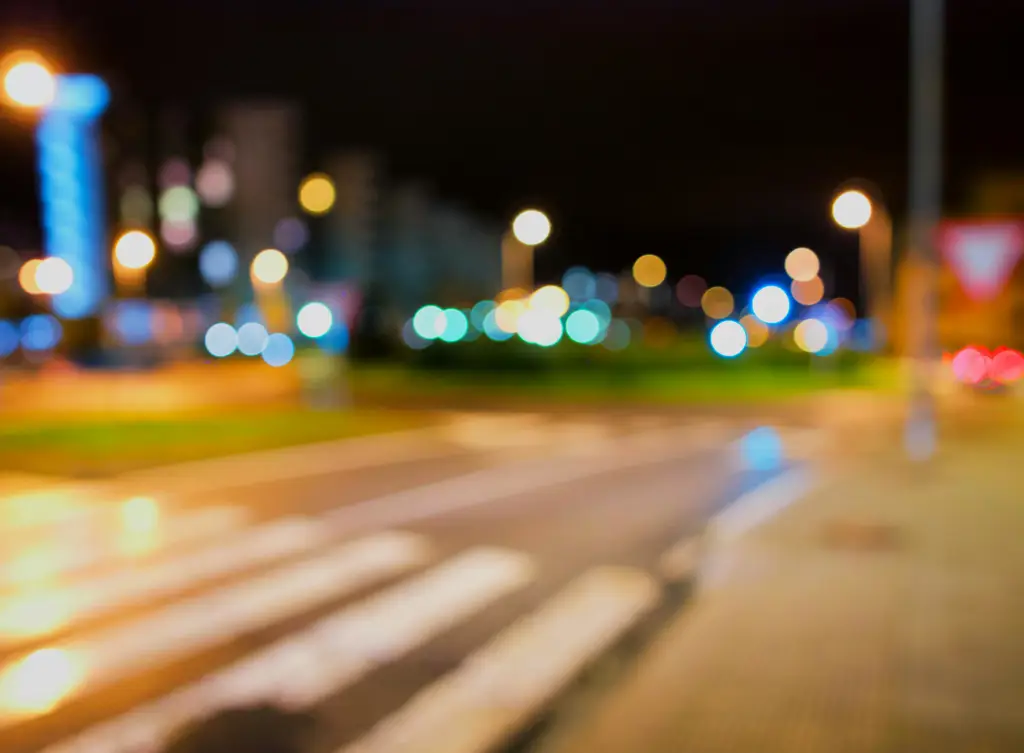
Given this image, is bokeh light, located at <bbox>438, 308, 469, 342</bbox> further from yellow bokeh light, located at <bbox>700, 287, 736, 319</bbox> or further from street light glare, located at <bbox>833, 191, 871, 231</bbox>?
street light glare, located at <bbox>833, 191, 871, 231</bbox>

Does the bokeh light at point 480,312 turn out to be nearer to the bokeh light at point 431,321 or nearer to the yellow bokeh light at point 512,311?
the bokeh light at point 431,321

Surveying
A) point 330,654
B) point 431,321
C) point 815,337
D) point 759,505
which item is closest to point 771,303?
point 815,337

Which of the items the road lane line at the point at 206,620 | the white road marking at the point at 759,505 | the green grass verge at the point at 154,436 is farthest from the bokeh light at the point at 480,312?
the road lane line at the point at 206,620

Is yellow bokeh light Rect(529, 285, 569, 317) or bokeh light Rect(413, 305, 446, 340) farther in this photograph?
bokeh light Rect(413, 305, 446, 340)

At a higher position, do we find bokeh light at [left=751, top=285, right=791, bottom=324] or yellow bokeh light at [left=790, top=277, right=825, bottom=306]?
yellow bokeh light at [left=790, top=277, right=825, bottom=306]

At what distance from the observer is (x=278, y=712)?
17.8ft

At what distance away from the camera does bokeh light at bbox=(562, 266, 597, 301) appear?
7525 centimetres

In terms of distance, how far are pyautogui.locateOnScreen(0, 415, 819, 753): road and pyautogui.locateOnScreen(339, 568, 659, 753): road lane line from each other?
2cm

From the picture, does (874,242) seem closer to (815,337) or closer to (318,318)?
(815,337)

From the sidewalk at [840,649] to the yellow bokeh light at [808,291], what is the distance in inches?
2216

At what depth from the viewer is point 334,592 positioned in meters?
8.03

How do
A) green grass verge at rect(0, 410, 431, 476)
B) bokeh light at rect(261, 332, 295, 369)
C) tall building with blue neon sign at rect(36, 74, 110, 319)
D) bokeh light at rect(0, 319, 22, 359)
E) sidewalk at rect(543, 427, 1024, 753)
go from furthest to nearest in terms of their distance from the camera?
bokeh light at rect(0, 319, 22, 359)
bokeh light at rect(261, 332, 295, 369)
tall building with blue neon sign at rect(36, 74, 110, 319)
green grass verge at rect(0, 410, 431, 476)
sidewalk at rect(543, 427, 1024, 753)

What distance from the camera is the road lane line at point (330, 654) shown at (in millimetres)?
5234

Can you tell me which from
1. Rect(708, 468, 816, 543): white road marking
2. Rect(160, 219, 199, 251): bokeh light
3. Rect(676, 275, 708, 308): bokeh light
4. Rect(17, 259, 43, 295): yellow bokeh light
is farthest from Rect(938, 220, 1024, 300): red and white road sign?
Rect(676, 275, 708, 308): bokeh light
